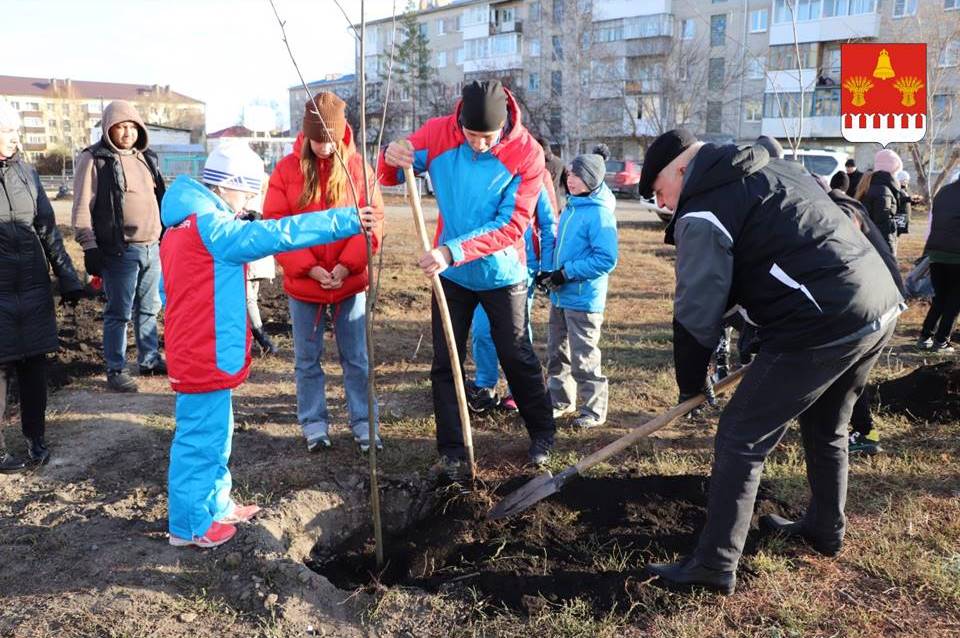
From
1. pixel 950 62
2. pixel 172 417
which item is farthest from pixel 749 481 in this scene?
pixel 950 62

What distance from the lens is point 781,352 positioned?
2.56 m

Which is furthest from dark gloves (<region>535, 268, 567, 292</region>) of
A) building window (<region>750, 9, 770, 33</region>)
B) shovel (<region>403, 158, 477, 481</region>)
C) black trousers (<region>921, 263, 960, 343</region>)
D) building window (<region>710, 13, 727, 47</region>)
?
building window (<region>750, 9, 770, 33</region>)

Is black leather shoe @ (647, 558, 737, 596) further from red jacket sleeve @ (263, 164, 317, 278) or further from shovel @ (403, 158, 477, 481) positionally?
red jacket sleeve @ (263, 164, 317, 278)

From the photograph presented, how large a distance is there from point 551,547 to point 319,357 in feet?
5.82

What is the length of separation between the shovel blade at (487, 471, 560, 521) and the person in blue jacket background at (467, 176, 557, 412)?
138 centimetres

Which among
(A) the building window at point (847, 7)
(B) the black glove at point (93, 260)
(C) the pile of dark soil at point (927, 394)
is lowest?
(C) the pile of dark soil at point (927, 394)

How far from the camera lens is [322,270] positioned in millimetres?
3816

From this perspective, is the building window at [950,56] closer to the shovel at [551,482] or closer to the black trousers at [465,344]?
the black trousers at [465,344]

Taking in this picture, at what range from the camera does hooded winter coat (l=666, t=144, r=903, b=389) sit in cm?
244

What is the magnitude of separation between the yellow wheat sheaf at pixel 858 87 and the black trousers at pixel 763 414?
13.4 feet

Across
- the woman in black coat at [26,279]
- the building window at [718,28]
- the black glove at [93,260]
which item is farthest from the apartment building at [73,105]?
the woman in black coat at [26,279]

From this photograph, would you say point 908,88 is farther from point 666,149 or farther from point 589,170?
point 666,149

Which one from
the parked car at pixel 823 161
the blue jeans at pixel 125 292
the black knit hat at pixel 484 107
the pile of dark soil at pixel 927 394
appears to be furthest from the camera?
the parked car at pixel 823 161

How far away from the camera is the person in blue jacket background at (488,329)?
4789mm
